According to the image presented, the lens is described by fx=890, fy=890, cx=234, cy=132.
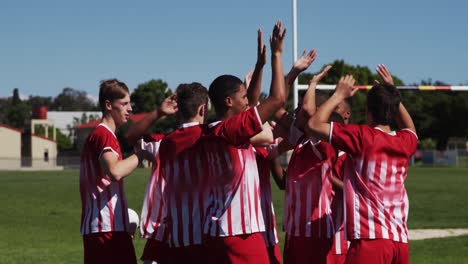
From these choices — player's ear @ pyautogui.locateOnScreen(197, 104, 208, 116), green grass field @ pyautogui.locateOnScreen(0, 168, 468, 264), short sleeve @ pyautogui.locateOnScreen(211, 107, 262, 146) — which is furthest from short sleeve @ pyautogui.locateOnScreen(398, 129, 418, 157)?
green grass field @ pyautogui.locateOnScreen(0, 168, 468, 264)

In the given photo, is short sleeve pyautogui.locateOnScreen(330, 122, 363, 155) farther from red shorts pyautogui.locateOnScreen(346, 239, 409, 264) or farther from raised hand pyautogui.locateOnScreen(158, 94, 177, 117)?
raised hand pyautogui.locateOnScreen(158, 94, 177, 117)

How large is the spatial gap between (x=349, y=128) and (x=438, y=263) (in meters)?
7.82

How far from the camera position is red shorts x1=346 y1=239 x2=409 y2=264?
673cm

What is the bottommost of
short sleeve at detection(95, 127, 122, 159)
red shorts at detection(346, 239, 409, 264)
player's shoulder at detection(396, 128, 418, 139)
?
red shorts at detection(346, 239, 409, 264)

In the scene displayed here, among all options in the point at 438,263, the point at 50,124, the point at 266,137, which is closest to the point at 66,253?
the point at 438,263

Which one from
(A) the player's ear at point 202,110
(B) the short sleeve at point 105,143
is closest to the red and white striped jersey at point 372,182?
(A) the player's ear at point 202,110

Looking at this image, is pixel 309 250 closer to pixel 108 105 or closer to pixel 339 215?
pixel 339 215

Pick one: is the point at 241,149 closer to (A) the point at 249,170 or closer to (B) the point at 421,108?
(A) the point at 249,170

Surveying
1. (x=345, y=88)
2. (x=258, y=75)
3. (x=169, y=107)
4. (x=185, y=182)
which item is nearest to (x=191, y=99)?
(x=169, y=107)

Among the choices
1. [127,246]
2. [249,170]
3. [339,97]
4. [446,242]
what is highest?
[339,97]

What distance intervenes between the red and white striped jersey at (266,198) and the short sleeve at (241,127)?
4.68 ft

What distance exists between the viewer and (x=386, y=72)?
7699 mm

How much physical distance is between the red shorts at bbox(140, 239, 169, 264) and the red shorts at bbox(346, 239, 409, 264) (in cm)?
200

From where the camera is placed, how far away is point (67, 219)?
24922 mm
